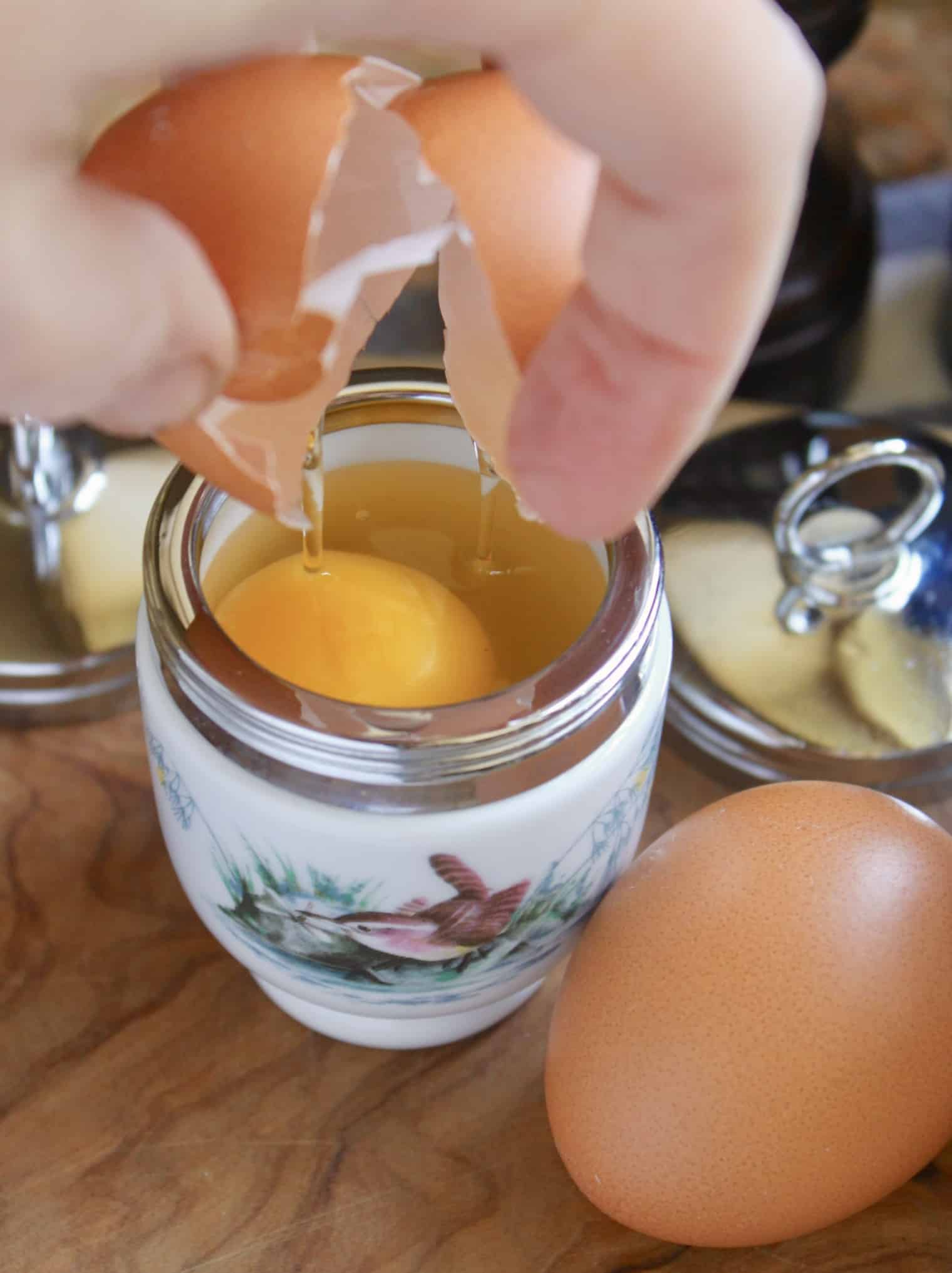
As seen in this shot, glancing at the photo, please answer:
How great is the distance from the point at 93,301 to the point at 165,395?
0.11 ft

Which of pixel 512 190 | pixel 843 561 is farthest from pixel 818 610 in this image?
pixel 512 190

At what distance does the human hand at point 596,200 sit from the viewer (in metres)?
0.22

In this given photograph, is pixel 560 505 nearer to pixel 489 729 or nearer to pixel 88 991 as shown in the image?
pixel 489 729

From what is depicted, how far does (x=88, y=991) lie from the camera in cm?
55

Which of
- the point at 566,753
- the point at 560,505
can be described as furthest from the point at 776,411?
the point at 560,505

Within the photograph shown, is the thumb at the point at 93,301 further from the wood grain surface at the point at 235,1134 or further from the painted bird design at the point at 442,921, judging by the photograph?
the wood grain surface at the point at 235,1134

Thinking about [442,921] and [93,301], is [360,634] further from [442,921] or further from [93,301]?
[93,301]

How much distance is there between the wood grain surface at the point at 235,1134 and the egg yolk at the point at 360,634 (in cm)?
16

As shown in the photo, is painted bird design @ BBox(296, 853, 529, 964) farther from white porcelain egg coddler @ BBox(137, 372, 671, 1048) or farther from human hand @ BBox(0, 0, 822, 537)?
human hand @ BBox(0, 0, 822, 537)

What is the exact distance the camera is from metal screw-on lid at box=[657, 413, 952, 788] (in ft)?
2.05

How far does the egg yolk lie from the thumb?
187 millimetres

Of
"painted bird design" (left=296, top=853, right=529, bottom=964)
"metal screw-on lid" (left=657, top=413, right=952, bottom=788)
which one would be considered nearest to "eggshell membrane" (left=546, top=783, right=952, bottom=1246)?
"painted bird design" (left=296, top=853, right=529, bottom=964)

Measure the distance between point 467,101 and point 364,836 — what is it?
203 mm

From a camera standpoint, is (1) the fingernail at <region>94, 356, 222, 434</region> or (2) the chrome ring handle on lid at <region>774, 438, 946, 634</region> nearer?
(1) the fingernail at <region>94, 356, 222, 434</region>
